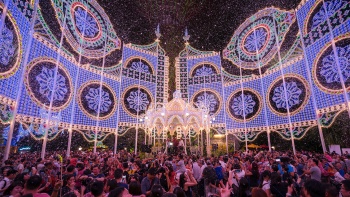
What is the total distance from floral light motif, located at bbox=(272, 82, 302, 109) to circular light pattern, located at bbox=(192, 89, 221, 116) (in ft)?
18.0

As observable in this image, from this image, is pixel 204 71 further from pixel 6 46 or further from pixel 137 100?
pixel 6 46

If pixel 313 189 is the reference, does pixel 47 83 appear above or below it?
above

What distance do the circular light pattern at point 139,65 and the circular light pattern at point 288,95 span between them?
475 inches

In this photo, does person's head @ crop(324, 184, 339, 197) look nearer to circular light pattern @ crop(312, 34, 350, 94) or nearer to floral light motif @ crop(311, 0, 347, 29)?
circular light pattern @ crop(312, 34, 350, 94)

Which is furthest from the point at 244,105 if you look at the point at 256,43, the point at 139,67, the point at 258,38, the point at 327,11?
the point at 139,67

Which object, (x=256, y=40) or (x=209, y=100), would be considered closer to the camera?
(x=256, y=40)

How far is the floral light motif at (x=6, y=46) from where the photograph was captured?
931cm

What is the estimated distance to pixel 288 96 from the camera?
654 inches

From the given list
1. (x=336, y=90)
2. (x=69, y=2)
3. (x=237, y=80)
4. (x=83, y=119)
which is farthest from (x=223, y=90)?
(x=69, y=2)

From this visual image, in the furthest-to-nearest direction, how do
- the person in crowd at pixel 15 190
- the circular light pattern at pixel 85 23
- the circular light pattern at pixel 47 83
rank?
the circular light pattern at pixel 85 23, the circular light pattern at pixel 47 83, the person in crowd at pixel 15 190

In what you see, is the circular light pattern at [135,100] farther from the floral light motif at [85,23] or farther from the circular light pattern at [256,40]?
the circular light pattern at [256,40]

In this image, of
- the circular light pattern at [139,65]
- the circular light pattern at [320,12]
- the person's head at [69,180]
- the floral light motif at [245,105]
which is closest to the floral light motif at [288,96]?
the floral light motif at [245,105]

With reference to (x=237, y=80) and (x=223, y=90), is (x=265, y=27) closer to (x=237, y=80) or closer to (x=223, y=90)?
(x=237, y=80)

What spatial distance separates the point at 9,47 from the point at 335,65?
1843cm
